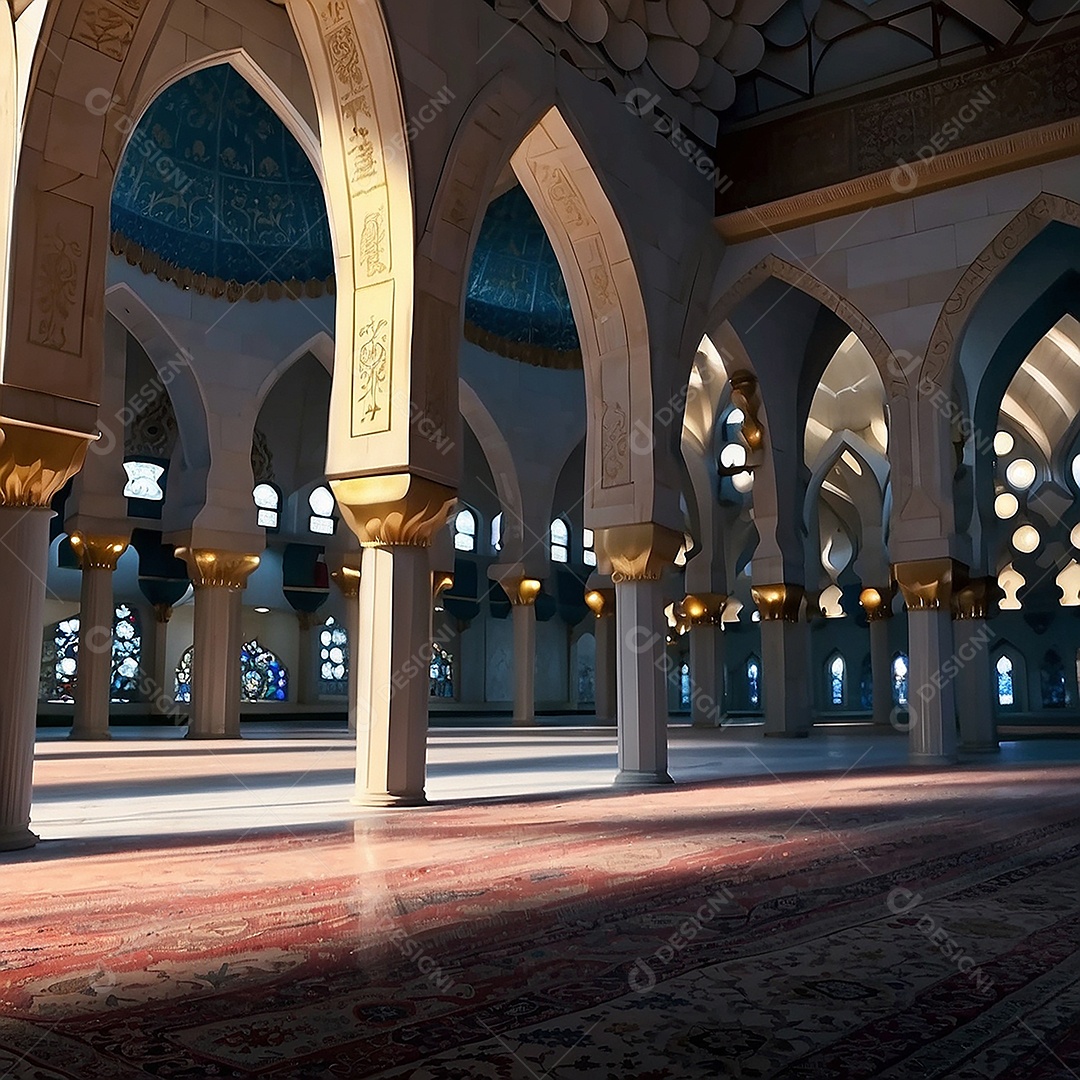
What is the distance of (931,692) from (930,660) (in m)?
0.30

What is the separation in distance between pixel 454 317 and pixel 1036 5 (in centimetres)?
555

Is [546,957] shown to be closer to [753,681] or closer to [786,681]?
[786,681]

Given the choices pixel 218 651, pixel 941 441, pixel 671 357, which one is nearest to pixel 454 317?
pixel 671 357

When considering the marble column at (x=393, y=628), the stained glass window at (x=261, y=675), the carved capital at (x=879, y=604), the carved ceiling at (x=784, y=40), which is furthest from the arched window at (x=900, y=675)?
the marble column at (x=393, y=628)

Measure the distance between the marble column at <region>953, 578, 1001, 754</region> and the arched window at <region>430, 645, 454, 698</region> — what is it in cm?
1298

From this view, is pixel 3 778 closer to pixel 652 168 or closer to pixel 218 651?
pixel 652 168

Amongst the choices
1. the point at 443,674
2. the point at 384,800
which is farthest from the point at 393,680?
the point at 443,674

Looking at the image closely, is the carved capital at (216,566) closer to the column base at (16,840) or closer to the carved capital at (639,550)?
the carved capital at (639,550)

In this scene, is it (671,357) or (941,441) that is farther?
(941,441)

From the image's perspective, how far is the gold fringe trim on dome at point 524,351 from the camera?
16766 millimetres

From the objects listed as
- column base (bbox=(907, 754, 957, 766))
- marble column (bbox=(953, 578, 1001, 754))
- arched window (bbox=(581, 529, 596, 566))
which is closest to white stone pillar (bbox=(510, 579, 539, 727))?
marble column (bbox=(953, 578, 1001, 754))

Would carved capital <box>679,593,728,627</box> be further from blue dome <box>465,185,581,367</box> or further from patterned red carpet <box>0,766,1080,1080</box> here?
patterned red carpet <box>0,766,1080,1080</box>

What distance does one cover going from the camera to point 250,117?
41.9 feet

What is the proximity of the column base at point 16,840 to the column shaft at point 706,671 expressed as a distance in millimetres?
13420
